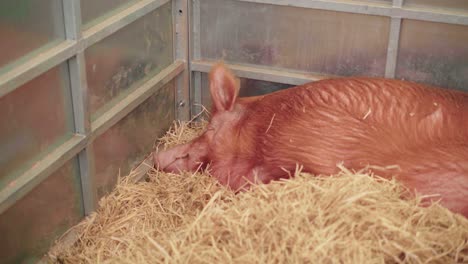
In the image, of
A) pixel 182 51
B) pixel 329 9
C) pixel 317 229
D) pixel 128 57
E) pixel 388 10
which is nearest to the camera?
pixel 317 229

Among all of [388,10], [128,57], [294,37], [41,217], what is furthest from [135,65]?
[388,10]

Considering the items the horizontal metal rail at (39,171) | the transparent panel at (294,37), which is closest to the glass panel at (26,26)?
the horizontal metal rail at (39,171)

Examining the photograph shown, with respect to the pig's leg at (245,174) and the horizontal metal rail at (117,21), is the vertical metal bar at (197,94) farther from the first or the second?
the pig's leg at (245,174)

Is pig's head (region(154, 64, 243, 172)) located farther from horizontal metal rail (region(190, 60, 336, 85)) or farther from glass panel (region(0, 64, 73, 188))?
glass panel (region(0, 64, 73, 188))

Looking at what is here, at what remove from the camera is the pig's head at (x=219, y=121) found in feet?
13.0

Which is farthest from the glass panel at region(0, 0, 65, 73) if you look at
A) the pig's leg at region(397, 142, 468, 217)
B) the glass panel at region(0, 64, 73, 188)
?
the pig's leg at region(397, 142, 468, 217)

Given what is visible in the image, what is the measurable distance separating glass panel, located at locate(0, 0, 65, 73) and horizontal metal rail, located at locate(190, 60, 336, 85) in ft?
4.73

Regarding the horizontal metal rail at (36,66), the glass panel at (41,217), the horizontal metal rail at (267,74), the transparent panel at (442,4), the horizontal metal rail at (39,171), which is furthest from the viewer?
the horizontal metal rail at (267,74)

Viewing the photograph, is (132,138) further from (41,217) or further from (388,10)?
(388,10)

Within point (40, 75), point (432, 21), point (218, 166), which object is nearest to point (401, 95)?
point (432, 21)

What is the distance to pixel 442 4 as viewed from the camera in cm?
404

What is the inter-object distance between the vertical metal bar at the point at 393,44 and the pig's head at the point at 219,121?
2.91 feet

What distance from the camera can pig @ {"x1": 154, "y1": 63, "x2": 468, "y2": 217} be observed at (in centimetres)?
333

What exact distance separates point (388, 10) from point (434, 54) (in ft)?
Answer: 1.20
